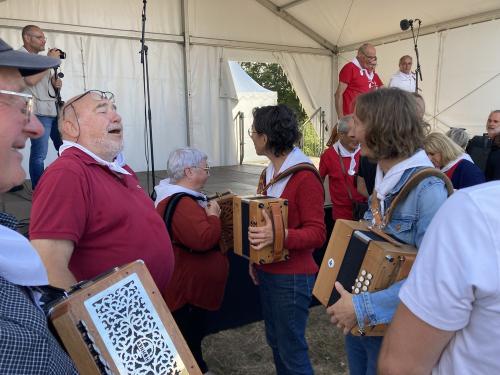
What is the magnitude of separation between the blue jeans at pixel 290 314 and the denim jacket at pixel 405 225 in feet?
2.27

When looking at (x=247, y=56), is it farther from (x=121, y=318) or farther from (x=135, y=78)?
(x=121, y=318)

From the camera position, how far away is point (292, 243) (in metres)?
1.89

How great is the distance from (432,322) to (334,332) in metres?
2.72

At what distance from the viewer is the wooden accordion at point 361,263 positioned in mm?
1227

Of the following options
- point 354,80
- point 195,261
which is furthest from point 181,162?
point 354,80

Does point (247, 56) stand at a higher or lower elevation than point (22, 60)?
higher

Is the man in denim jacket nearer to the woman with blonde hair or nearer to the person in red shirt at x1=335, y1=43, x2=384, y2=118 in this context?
the woman with blonde hair

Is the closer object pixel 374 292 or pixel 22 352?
pixel 22 352

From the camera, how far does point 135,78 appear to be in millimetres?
7910

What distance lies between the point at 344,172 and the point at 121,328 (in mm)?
2656

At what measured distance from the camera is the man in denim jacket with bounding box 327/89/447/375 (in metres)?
1.27

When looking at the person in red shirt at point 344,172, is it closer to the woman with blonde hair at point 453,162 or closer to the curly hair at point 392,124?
the woman with blonde hair at point 453,162

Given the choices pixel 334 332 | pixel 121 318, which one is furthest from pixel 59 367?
pixel 334 332

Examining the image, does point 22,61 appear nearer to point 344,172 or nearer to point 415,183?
point 415,183
